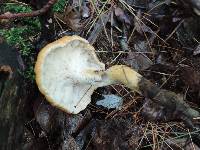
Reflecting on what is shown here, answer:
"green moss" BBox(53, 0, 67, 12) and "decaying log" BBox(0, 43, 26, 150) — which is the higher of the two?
"green moss" BBox(53, 0, 67, 12)

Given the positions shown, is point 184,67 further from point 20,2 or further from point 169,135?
point 20,2

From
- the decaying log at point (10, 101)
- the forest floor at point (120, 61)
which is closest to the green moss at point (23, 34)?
the forest floor at point (120, 61)

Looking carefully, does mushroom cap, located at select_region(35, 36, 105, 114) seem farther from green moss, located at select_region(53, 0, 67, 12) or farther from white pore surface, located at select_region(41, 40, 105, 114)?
green moss, located at select_region(53, 0, 67, 12)

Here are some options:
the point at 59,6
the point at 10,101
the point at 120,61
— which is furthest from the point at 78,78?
the point at 59,6

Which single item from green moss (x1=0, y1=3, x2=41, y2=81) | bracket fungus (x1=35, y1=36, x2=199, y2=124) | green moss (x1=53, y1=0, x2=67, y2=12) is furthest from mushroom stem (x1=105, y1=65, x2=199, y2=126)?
green moss (x1=53, y1=0, x2=67, y2=12)

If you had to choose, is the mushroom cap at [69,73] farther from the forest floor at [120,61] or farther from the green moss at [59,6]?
the green moss at [59,6]

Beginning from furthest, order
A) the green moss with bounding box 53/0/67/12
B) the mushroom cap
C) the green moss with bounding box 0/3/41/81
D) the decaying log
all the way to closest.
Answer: the green moss with bounding box 53/0/67/12, the green moss with bounding box 0/3/41/81, the mushroom cap, the decaying log

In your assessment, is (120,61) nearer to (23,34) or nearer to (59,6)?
(59,6)

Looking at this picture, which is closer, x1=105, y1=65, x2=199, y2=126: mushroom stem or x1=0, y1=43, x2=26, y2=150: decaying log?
x1=0, y1=43, x2=26, y2=150: decaying log
